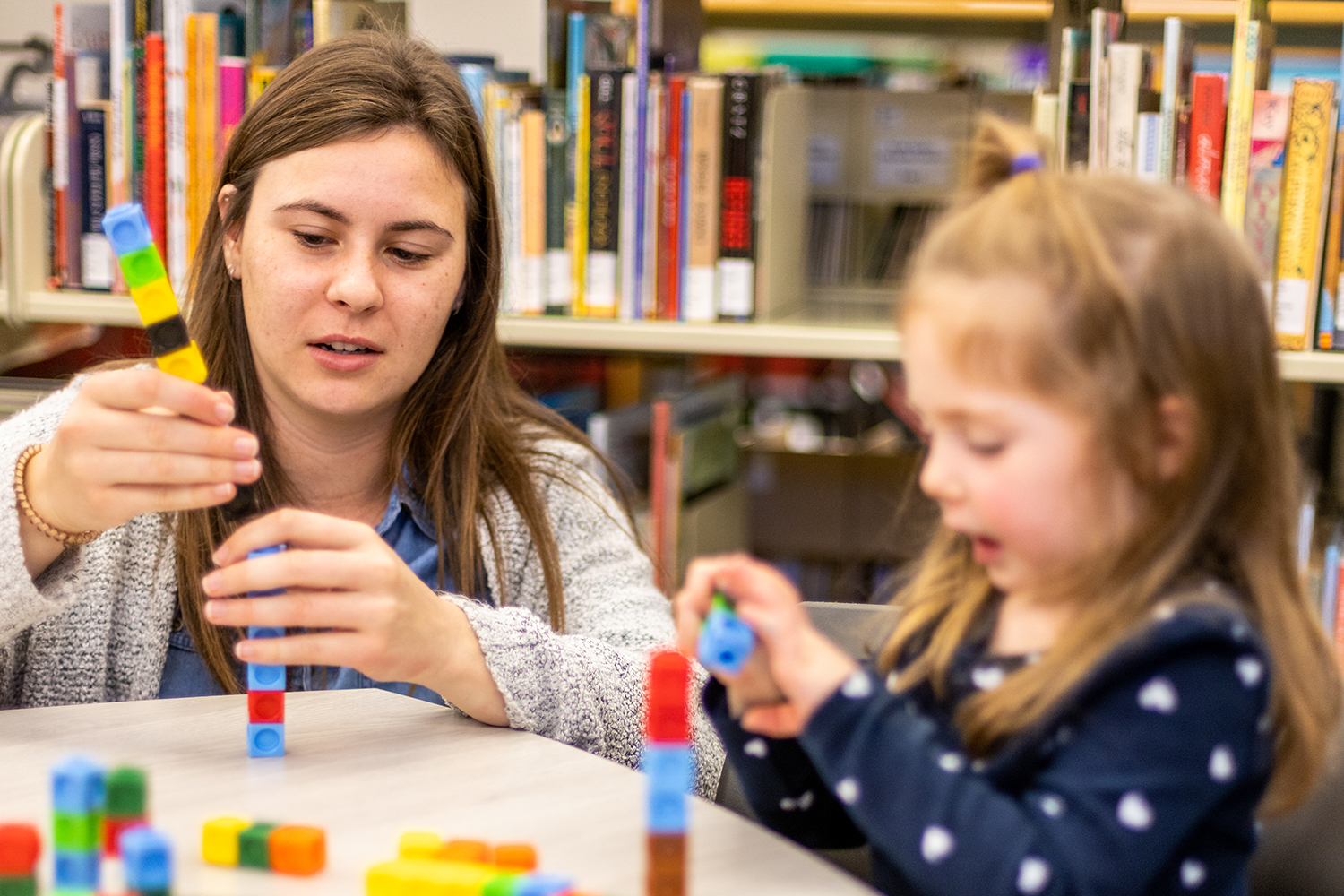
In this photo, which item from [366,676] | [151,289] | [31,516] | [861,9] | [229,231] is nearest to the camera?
[151,289]

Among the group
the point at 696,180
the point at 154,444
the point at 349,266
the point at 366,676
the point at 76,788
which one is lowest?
the point at 366,676

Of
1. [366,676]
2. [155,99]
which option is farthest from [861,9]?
[366,676]

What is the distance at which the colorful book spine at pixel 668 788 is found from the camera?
0.63 m

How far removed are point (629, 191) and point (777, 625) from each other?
1.11m

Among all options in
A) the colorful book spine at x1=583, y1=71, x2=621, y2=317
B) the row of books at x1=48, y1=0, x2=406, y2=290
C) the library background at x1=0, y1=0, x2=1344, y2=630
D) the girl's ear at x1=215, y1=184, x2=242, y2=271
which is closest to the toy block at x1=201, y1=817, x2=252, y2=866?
the girl's ear at x1=215, y1=184, x2=242, y2=271

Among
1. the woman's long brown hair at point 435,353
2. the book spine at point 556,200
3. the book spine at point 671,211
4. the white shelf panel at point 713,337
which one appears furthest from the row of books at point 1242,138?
the woman's long brown hair at point 435,353

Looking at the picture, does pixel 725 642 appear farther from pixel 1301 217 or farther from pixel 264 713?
pixel 1301 217

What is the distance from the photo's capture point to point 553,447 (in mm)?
1372

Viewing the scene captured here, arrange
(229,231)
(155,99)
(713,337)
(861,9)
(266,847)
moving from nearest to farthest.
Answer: (266,847) < (229,231) < (713,337) < (155,99) < (861,9)

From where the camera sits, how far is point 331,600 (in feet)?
2.72

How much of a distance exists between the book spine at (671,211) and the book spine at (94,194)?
751 mm

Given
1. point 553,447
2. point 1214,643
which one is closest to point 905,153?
point 553,447

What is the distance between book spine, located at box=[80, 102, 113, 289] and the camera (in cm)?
178

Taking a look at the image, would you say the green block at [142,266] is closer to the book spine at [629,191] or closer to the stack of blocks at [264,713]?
the stack of blocks at [264,713]
